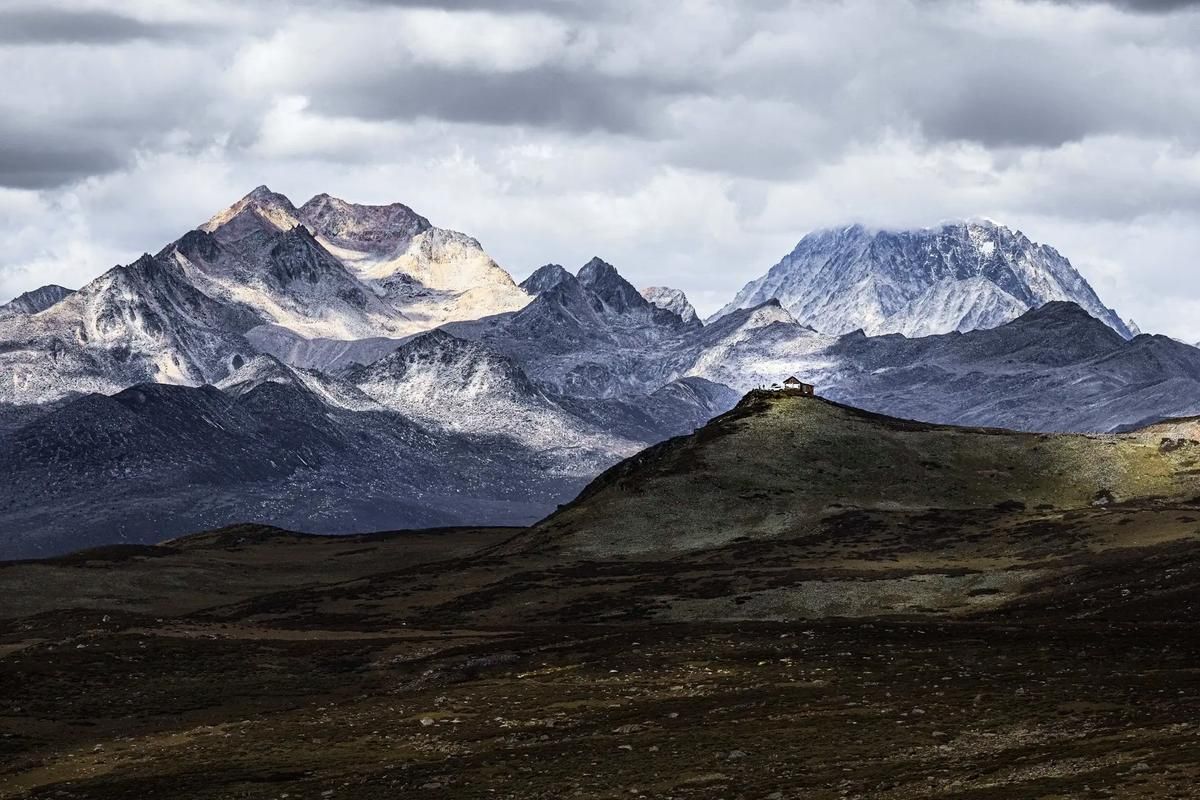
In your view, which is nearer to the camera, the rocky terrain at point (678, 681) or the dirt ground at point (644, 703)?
the dirt ground at point (644, 703)

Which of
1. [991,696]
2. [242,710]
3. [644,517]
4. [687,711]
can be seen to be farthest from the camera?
[644,517]

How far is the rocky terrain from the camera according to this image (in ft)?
199

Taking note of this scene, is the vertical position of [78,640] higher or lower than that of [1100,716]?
higher

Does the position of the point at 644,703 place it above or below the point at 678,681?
below

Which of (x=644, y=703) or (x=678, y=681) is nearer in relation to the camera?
(x=644, y=703)

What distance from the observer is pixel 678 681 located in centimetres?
8250

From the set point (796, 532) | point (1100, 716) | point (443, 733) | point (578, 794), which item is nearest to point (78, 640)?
point (443, 733)

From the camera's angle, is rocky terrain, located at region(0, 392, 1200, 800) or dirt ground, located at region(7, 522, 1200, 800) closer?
dirt ground, located at region(7, 522, 1200, 800)

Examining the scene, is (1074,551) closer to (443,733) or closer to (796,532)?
(796,532)

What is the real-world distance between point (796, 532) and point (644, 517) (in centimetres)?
1997

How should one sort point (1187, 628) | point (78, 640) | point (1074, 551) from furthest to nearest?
point (1074, 551) → point (78, 640) → point (1187, 628)

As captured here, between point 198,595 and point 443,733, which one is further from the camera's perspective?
point 198,595

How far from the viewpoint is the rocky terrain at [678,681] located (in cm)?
6069

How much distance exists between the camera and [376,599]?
164250mm
